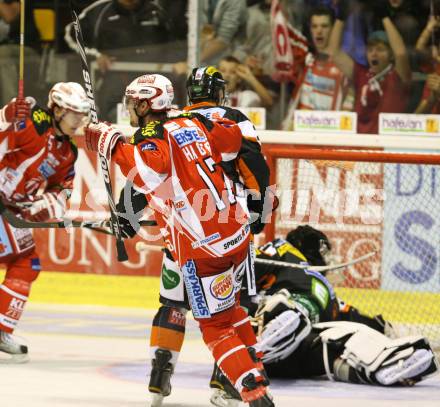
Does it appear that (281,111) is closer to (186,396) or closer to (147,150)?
(186,396)

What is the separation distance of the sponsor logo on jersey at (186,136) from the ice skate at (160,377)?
1.05 meters

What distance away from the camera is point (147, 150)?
4.67 meters

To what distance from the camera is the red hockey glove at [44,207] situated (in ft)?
21.1

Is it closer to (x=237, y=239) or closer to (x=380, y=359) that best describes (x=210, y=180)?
(x=237, y=239)

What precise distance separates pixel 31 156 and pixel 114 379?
1.24 metres

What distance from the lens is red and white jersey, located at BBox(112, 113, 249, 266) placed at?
470 centimetres

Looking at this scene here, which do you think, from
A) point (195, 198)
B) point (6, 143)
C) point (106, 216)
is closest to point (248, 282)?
point (195, 198)

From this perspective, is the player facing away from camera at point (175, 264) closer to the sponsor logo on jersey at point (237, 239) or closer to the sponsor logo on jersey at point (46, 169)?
the sponsor logo on jersey at point (237, 239)

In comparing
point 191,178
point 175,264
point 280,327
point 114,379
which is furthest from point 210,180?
point 114,379

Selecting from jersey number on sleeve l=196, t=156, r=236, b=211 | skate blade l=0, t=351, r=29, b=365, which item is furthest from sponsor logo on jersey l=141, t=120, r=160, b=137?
skate blade l=0, t=351, r=29, b=365

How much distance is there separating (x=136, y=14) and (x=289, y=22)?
113 centimetres

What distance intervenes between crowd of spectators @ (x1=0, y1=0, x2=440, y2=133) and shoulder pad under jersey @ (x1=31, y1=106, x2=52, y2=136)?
282 centimetres

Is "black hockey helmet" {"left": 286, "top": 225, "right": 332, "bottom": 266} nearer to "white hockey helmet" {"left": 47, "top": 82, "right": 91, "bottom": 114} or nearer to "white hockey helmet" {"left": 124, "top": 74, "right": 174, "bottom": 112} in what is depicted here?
"white hockey helmet" {"left": 47, "top": 82, "right": 91, "bottom": 114}

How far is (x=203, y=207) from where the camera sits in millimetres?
4758
